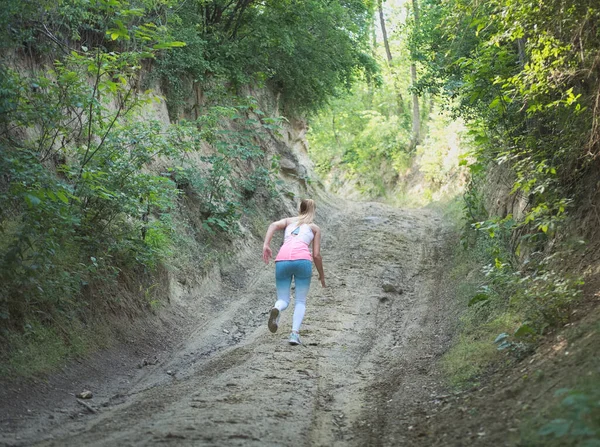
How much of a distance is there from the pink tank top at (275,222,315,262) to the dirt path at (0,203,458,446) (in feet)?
4.19

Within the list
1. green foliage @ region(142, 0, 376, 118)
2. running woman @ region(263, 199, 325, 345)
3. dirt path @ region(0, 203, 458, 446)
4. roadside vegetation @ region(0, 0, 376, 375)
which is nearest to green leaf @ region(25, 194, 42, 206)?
roadside vegetation @ region(0, 0, 376, 375)

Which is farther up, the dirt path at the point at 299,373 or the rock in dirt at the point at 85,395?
the rock in dirt at the point at 85,395

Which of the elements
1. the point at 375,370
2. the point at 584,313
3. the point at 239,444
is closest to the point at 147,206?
the point at 375,370

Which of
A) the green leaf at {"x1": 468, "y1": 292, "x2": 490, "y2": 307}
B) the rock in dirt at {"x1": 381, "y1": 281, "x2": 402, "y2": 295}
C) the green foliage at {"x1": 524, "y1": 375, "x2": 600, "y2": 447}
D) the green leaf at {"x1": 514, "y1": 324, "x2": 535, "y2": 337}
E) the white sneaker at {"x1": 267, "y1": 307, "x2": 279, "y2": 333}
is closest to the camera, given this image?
the green foliage at {"x1": 524, "y1": 375, "x2": 600, "y2": 447}

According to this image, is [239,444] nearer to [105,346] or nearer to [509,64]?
[105,346]

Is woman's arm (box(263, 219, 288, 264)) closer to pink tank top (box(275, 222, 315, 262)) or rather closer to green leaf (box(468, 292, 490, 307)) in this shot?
pink tank top (box(275, 222, 315, 262))

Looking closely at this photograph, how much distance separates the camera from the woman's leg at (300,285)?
834 cm

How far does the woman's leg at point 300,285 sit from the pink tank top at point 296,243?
4.3 inches

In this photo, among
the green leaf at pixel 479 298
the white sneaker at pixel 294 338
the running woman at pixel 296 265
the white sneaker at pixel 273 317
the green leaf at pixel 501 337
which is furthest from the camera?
the green leaf at pixel 479 298

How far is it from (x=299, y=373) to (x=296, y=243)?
199 centimetres

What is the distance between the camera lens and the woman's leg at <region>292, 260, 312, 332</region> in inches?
328

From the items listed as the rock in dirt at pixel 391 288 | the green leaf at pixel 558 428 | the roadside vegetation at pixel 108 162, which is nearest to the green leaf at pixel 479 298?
the rock in dirt at pixel 391 288

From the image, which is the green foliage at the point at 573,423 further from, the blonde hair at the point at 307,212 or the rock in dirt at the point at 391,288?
the rock in dirt at the point at 391,288

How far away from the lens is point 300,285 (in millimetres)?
8484
